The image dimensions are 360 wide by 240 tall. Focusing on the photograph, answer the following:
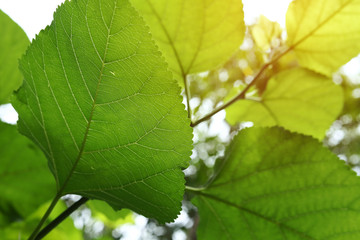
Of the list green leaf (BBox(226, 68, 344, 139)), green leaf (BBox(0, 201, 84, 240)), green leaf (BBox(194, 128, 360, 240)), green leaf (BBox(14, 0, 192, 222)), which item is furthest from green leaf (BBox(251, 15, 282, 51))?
green leaf (BBox(0, 201, 84, 240))

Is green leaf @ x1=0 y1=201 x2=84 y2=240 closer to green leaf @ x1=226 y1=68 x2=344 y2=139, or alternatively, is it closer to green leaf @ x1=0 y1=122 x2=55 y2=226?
green leaf @ x1=0 y1=122 x2=55 y2=226

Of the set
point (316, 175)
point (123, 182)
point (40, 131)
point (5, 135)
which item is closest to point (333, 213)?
point (316, 175)

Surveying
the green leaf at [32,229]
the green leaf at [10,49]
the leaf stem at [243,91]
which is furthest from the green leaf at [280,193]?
the green leaf at [10,49]

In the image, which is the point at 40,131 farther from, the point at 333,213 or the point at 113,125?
the point at 333,213

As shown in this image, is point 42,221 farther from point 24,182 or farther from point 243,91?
point 243,91

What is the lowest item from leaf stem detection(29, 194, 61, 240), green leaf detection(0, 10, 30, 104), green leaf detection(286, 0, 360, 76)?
leaf stem detection(29, 194, 61, 240)

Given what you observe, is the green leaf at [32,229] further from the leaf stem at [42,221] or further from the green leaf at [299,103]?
the green leaf at [299,103]
